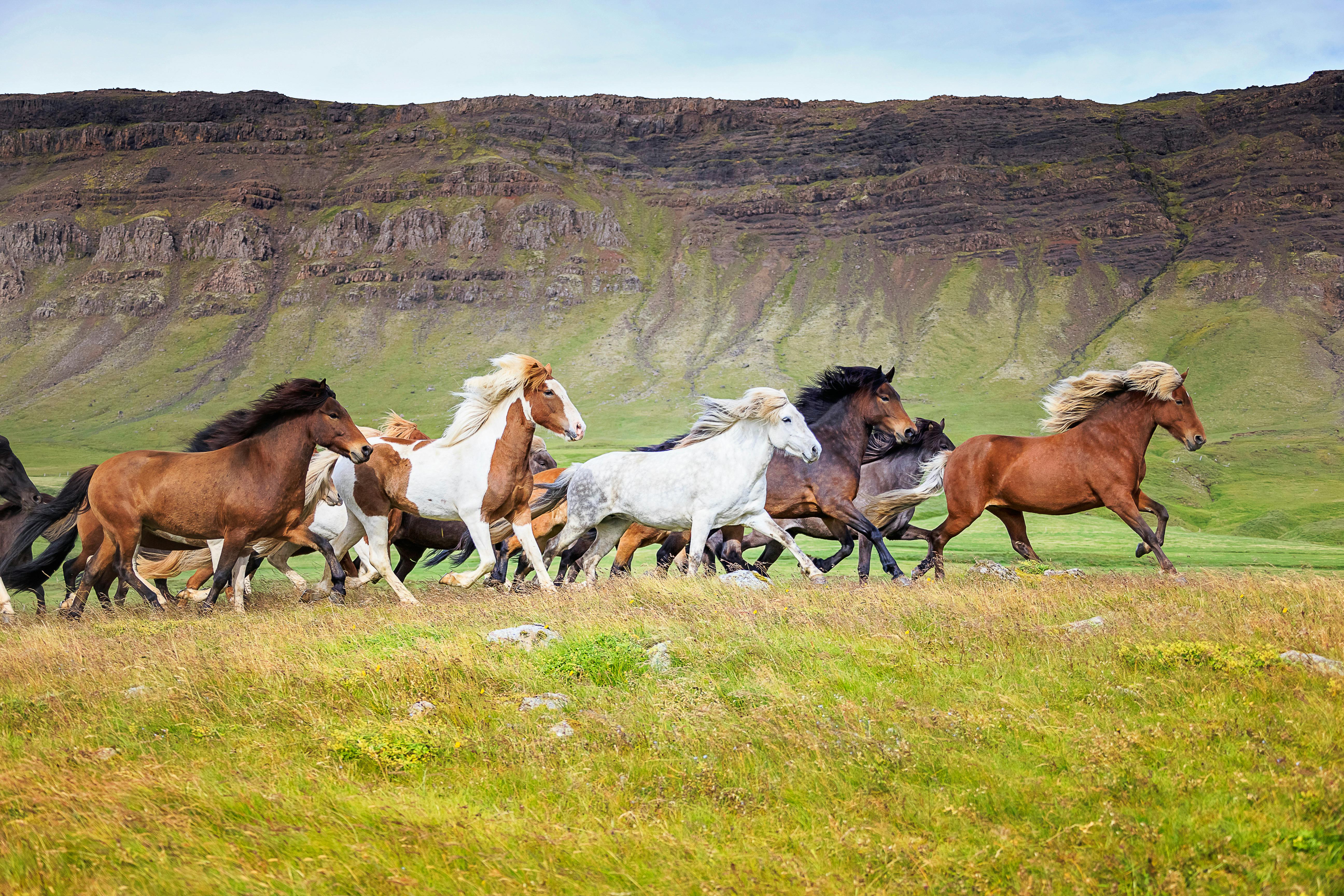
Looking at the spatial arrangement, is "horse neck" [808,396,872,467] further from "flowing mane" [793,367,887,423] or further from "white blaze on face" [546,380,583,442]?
"white blaze on face" [546,380,583,442]

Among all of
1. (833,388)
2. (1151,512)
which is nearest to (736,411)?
(833,388)

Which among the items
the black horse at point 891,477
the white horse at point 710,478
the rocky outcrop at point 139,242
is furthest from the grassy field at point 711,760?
the rocky outcrop at point 139,242

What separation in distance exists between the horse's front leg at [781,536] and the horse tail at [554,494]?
3.09 meters

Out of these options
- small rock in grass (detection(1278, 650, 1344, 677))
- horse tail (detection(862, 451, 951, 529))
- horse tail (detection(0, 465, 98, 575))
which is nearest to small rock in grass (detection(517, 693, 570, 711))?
small rock in grass (detection(1278, 650, 1344, 677))

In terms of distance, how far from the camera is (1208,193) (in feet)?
607

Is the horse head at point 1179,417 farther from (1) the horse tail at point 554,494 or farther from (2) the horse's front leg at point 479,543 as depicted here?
(2) the horse's front leg at point 479,543

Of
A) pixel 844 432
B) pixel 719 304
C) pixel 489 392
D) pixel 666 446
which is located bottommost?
pixel 666 446

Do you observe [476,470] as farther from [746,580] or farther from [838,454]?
[838,454]

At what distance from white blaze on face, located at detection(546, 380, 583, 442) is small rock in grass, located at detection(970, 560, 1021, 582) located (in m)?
6.01

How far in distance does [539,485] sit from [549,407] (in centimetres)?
175

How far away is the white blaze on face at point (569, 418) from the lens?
13.4 m

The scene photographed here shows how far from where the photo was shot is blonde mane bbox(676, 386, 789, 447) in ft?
43.3

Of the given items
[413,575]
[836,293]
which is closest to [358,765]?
[413,575]

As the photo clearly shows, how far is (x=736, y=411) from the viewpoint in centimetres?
1345
